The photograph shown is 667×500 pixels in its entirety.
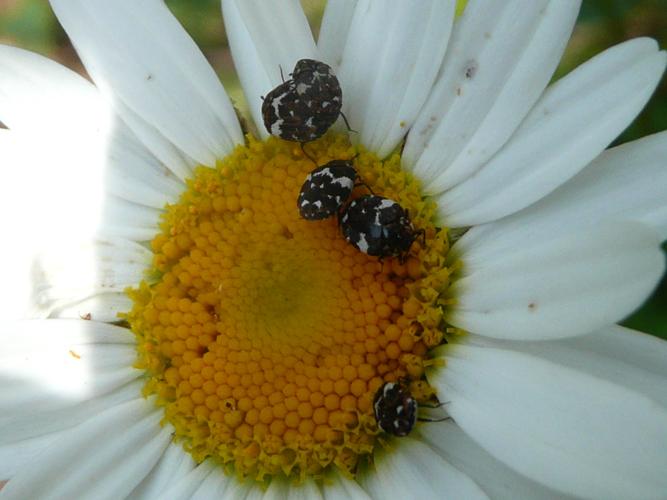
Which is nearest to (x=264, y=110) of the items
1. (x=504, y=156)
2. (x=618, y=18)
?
(x=504, y=156)

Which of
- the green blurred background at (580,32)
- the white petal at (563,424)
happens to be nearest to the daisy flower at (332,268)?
the white petal at (563,424)

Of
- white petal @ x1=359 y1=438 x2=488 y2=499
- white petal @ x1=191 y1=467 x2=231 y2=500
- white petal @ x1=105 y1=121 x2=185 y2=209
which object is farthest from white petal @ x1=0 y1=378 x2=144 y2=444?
white petal @ x1=359 y1=438 x2=488 y2=499

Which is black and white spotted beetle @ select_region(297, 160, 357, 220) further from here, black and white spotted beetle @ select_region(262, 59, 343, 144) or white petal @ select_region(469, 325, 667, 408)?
white petal @ select_region(469, 325, 667, 408)

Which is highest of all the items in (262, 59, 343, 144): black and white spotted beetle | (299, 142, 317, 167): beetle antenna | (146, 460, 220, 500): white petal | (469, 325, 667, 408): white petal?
(262, 59, 343, 144): black and white spotted beetle

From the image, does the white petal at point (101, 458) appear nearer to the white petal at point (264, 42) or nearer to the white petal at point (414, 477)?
the white petal at point (414, 477)

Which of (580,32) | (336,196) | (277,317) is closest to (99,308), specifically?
(277,317)

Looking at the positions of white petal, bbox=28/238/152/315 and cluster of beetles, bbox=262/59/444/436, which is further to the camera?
white petal, bbox=28/238/152/315

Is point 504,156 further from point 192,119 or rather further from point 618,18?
point 618,18
